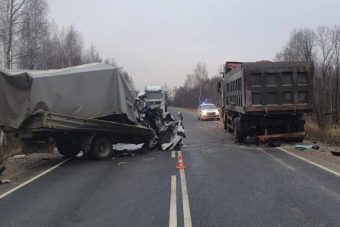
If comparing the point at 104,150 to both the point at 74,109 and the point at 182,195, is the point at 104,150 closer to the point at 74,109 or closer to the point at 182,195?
the point at 74,109

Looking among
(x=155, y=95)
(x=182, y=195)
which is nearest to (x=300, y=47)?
(x=155, y=95)

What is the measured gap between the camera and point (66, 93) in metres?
15.5

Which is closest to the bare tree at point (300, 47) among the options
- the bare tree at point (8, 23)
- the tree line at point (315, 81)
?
the tree line at point (315, 81)

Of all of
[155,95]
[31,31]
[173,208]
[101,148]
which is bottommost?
[173,208]

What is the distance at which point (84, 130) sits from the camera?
50.6ft

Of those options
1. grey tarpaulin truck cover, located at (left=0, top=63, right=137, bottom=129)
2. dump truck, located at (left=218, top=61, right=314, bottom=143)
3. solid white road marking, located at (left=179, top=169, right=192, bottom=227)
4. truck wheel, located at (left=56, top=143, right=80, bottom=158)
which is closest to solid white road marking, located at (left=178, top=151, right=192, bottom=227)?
solid white road marking, located at (left=179, top=169, right=192, bottom=227)

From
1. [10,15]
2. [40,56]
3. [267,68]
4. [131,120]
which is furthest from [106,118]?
[40,56]

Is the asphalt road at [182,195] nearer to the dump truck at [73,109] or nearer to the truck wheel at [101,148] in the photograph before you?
the truck wheel at [101,148]

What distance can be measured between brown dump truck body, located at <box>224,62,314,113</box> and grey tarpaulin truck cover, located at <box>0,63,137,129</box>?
13.8ft

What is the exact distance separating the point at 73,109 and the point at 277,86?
7.43 meters

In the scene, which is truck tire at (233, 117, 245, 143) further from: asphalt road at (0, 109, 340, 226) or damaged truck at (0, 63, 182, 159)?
asphalt road at (0, 109, 340, 226)

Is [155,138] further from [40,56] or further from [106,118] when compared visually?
[40,56]

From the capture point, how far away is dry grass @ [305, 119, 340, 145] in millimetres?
18656

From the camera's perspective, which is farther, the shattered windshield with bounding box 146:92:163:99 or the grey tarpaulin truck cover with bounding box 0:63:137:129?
the shattered windshield with bounding box 146:92:163:99
